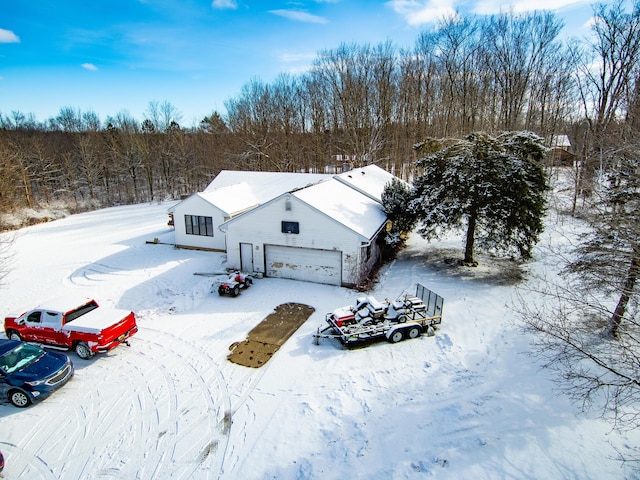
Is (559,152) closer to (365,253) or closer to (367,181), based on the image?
(367,181)

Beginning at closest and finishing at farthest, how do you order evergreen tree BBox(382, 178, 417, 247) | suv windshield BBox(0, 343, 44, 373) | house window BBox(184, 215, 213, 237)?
suv windshield BBox(0, 343, 44, 373) → evergreen tree BBox(382, 178, 417, 247) → house window BBox(184, 215, 213, 237)

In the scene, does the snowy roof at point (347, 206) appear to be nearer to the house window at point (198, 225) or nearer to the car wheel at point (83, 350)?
the house window at point (198, 225)

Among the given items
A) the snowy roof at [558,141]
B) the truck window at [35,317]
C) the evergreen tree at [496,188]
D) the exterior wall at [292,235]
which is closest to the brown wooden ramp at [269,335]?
the exterior wall at [292,235]

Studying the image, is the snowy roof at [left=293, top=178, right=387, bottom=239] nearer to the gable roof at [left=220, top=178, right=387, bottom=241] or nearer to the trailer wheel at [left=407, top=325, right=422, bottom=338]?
the gable roof at [left=220, top=178, right=387, bottom=241]

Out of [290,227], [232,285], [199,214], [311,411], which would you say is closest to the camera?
[311,411]

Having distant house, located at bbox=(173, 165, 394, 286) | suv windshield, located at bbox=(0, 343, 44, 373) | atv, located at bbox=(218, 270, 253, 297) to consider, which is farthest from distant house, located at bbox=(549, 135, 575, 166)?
suv windshield, located at bbox=(0, 343, 44, 373)

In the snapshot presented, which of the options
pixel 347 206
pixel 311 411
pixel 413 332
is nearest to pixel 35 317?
pixel 311 411
